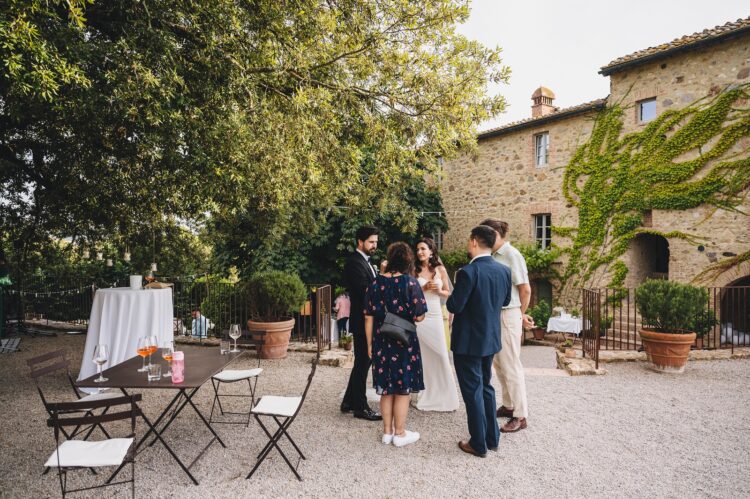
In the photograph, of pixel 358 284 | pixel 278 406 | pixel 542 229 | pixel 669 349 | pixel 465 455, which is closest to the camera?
pixel 278 406

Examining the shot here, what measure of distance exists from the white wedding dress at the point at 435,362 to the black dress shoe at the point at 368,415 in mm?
530

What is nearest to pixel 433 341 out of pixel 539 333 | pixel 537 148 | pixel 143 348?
pixel 143 348

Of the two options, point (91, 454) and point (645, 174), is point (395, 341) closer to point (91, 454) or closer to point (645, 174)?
point (91, 454)

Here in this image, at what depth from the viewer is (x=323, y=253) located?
13109 mm

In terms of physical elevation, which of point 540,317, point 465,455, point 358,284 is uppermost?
point 358,284

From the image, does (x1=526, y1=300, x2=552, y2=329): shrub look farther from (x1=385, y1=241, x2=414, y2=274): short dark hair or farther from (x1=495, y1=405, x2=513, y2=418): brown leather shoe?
(x1=385, y1=241, x2=414, y2=274): short dark hair

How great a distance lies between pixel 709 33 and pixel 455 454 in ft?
40.2

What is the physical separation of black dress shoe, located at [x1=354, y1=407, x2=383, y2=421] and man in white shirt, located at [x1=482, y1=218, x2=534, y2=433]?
1251 millimetres

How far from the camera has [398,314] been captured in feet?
12.4

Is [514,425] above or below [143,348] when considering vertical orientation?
below

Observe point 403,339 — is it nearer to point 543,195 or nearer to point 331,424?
point 331,424

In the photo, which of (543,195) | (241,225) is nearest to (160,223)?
(241,225)

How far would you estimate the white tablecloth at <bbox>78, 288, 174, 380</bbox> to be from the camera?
542cm

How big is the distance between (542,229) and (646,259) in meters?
3.17
